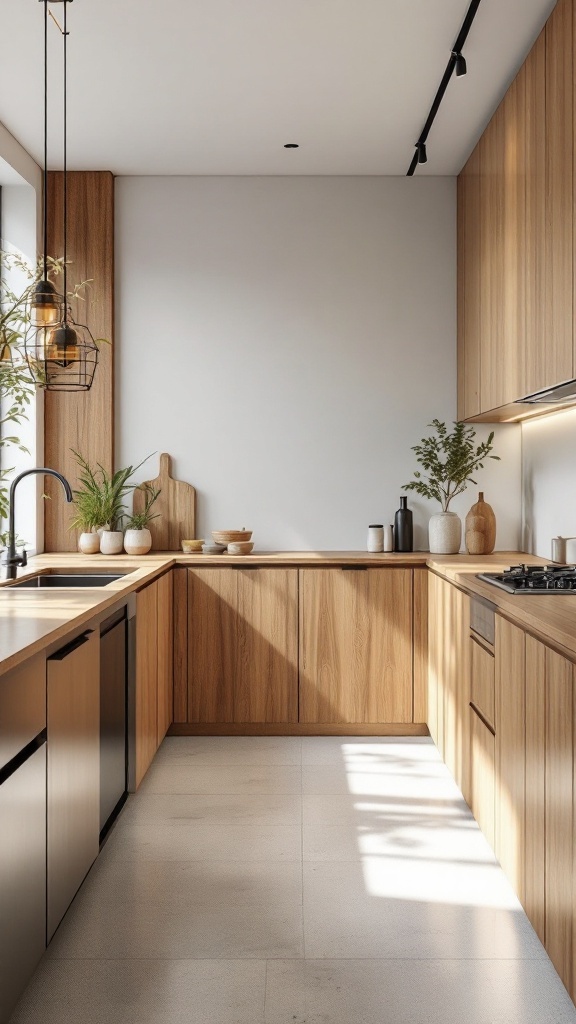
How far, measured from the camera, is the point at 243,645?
4.27 meters

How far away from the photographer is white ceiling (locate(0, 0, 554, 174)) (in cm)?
306

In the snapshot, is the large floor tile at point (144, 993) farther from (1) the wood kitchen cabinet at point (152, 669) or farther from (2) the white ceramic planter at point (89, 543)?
(2) the white ceramic planter at point (89, 543)

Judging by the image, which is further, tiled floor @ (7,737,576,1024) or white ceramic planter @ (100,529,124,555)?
white ceramic planter @ (100,529,124,555)

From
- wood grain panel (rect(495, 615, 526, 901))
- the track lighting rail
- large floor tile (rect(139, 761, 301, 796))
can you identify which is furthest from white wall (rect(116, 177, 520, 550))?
wood grain panel (rect(495, 615, 526, 901))

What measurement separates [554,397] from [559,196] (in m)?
0.85

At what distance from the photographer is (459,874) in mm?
2750

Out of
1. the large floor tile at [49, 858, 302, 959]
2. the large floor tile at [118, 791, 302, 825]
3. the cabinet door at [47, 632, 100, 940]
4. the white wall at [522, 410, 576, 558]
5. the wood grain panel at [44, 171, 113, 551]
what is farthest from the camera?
the wood grain panel at [44, 171, 113, 551]

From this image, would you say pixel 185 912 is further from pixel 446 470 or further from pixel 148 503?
pixel 446 470

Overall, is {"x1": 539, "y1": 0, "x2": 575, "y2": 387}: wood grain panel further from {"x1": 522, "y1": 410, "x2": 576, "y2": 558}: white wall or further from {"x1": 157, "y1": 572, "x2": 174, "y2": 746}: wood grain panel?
{"x1": 157, "y1": 572, "x2": 174, "y2": 746}: wood grain panel

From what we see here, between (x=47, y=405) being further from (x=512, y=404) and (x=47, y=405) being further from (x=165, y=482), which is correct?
(x=512, y=404)

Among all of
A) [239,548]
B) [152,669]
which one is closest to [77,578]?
[152,669]

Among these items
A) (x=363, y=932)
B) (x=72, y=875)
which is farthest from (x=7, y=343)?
(x=363, y=932)

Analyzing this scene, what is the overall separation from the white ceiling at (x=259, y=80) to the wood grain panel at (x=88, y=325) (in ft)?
0.58

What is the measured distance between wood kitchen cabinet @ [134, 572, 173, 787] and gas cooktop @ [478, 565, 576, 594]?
137 cm
